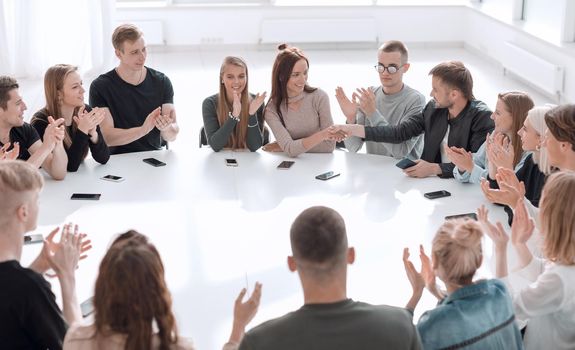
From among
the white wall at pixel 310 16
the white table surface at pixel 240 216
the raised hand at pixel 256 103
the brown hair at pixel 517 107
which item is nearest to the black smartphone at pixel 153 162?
the white table surface at pixel 240 216

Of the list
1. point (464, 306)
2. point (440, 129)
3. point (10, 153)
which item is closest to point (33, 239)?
point (10, 153)

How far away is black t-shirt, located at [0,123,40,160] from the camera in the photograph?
195 inches

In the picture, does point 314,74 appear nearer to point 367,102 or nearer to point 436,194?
point 367,102

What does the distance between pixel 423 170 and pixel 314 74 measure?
5.70 meters

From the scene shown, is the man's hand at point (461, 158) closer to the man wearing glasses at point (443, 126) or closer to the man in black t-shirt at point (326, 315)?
the man wearing glasses at point (443, 126)

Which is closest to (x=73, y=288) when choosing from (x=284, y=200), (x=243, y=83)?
(x=284, y=200)

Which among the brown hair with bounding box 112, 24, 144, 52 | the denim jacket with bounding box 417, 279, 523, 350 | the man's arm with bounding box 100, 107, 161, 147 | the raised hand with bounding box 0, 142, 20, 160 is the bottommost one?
the man's arm with bounding box 100, 107, 161, 147

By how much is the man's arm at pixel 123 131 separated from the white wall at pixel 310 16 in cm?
599

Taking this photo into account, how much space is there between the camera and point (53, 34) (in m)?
10.1

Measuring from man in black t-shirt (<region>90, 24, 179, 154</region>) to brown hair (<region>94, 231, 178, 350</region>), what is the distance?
3.02 meters

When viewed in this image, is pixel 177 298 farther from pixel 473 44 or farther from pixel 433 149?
pixel 473 44

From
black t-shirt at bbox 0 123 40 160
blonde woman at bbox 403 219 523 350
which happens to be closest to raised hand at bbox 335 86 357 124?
black t-shirt at bbox 0 123 40 160

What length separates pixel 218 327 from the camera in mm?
3416

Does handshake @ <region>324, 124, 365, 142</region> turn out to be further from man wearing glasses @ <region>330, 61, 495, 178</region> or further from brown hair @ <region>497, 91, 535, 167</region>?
brown hair @ <region>497, 91, 535, 167</region>
